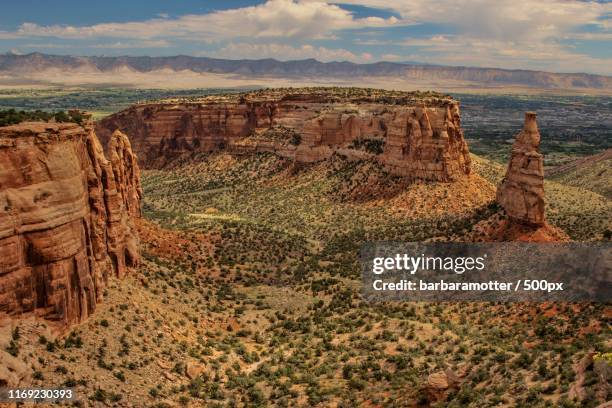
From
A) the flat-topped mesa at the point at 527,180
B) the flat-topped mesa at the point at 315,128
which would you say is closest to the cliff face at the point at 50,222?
the flat-topped mesa at the point at 527,180

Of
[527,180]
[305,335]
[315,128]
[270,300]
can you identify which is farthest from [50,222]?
[315,128]

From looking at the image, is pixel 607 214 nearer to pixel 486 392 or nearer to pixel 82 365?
pixel 486 392

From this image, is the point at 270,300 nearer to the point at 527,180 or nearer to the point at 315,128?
the point at 527,180

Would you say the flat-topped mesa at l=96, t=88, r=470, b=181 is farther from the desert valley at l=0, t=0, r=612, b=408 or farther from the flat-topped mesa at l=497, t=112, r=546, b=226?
the flat-topped mesa at l=497, t=112, r=546, b=226

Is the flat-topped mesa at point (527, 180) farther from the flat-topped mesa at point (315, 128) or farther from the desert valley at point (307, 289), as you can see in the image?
the flat-topped mesa at point (315, 128)

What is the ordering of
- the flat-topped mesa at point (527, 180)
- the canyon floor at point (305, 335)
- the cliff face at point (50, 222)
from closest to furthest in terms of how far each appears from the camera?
the cliff face at point (50, 222) → the canyon floor at point (305, 335) → the flat-topped mesa at point (527, 180)
